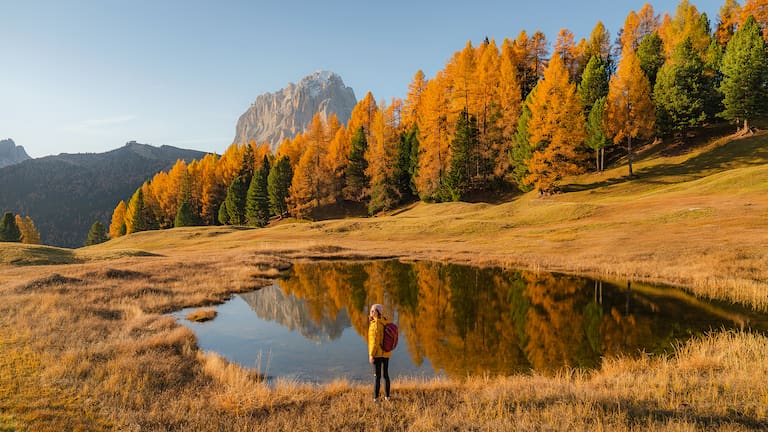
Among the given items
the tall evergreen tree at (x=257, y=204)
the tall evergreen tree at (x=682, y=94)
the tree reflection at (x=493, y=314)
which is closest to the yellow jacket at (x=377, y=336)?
the tree reflection at (x=493, y=314)

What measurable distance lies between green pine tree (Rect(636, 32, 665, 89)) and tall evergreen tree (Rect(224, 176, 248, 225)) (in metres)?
83.1

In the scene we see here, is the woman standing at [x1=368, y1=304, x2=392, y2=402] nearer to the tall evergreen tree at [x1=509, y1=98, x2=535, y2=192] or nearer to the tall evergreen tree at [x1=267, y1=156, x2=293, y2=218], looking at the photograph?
the tall evergreen tree at [x1=509, y1=98, x2=535, y2=192]

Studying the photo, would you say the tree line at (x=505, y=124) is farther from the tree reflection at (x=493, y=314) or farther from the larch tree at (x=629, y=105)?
the tree reflection at (x=493, y=314)

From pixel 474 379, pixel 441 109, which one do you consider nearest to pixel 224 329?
pixel 474 379

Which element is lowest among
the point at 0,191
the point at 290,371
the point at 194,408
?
the point at 290,371

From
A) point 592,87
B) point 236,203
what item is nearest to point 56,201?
point 236,203

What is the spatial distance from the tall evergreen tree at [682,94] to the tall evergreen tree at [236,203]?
79.7 metres

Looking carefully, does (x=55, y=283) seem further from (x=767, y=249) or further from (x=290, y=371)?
(x=767, y=249)

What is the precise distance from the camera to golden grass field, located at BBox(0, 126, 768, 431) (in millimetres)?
7598

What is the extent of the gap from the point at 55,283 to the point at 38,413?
18.3 metres

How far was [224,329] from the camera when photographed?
56.6ft

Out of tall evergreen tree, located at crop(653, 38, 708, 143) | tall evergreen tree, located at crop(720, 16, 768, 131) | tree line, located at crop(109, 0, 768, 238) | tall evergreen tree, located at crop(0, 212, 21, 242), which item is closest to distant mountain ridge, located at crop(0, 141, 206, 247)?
tall evergreen tree, located at crop(0, 212, 21, 242)

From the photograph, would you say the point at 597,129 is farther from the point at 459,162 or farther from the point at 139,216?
the point at 139,216

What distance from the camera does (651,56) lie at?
68.9m
